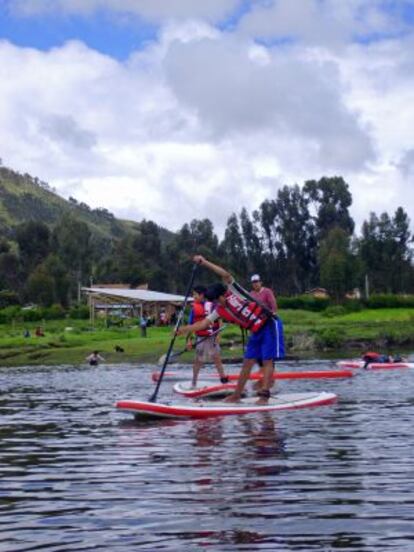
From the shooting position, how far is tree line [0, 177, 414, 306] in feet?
387

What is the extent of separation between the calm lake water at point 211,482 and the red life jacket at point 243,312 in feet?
5.94

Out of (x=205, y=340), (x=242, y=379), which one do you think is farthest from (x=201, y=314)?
(x=242, y=379)

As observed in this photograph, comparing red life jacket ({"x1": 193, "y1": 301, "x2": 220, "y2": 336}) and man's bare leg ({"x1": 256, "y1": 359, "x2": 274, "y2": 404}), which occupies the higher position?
red life jacket ({"x1": 193, "y1": 301, "x2": 220, "y2": 336})

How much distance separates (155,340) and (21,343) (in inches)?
318

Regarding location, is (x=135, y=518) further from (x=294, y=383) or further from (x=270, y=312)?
(x=294, y=383)

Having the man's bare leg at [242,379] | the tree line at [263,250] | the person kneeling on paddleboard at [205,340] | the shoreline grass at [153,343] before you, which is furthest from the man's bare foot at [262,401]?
the tree line at [263,250]

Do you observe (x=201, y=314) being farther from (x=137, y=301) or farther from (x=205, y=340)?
(x=137, y=301)

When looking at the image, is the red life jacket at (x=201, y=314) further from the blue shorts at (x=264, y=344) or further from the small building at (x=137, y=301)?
the small building at (x=137, y=301)

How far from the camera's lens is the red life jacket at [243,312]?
16.4 m

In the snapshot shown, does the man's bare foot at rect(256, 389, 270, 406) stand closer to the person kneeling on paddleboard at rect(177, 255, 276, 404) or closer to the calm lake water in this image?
the person kneeling on paddleboard at rect(177, 255, 276, 404)

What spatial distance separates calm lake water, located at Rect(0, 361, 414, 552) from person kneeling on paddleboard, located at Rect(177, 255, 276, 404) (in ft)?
4.12

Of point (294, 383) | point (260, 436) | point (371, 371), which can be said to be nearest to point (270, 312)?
point (260, 436)

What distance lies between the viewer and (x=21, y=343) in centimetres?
5253

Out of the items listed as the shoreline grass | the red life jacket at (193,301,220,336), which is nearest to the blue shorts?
the red life jacket at (193,301,220,336)
